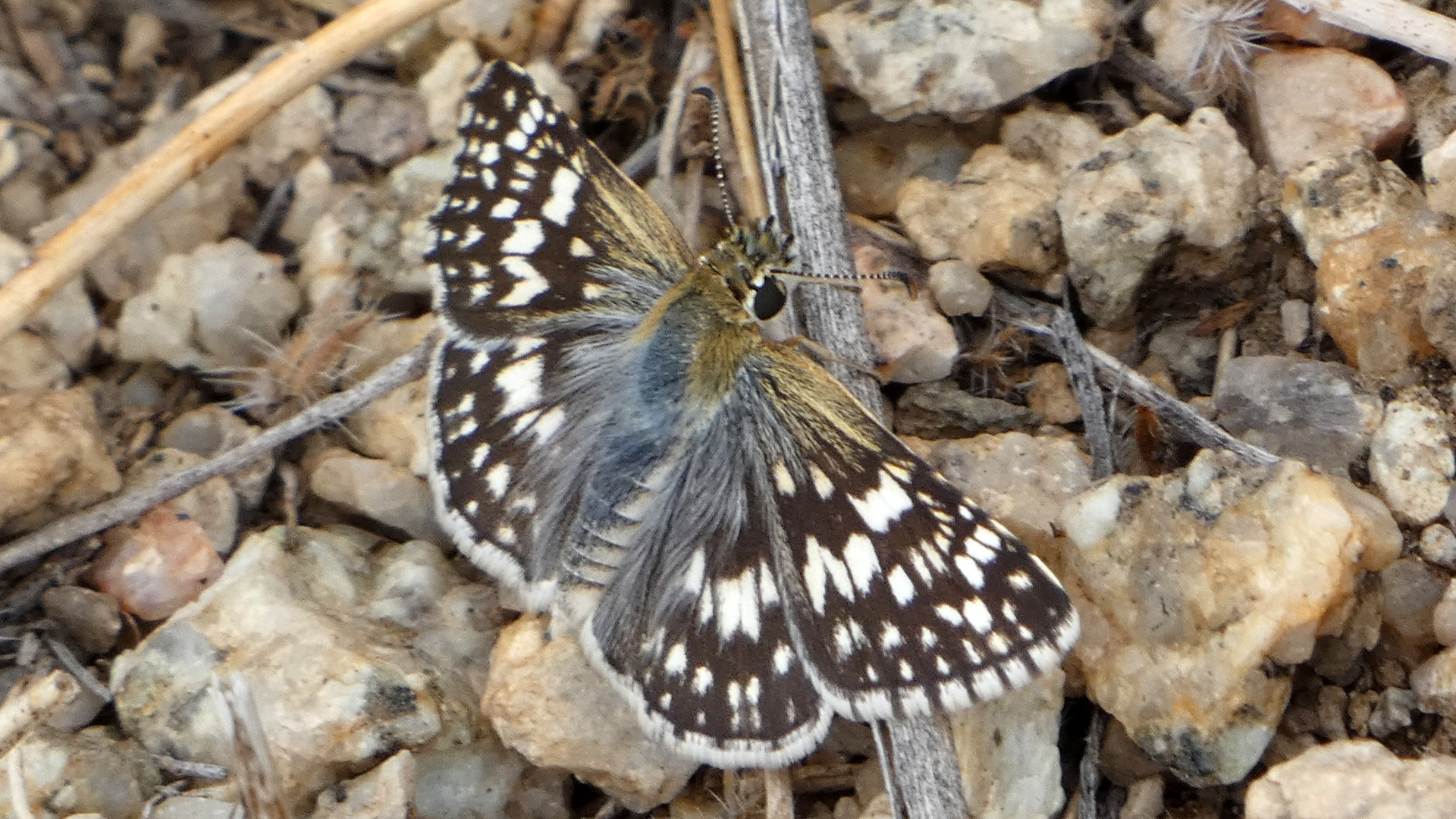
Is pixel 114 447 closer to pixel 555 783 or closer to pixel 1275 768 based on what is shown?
pixel 555 783

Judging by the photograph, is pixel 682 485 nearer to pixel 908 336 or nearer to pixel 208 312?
pixel 908 336

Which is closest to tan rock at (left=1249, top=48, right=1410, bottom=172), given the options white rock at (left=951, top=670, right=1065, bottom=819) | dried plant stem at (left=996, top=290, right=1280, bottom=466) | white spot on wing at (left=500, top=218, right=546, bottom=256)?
dried plant stem at (left=996, top=290, right=1280, bottom=466)

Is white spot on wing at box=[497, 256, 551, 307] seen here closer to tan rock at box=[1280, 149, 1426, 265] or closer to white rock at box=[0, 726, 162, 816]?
white rock at box=[0, 726, 162, 816]

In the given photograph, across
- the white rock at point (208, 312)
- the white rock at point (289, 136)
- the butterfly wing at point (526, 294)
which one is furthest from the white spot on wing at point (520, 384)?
the white rock at point (289, 136)

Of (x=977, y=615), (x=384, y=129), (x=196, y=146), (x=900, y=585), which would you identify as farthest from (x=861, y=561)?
(x=384, y=129)

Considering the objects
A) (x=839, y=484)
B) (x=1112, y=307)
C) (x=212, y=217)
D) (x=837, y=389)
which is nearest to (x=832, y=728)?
(x=839, y=484)

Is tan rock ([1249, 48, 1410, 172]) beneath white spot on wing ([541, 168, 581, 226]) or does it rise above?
beneath

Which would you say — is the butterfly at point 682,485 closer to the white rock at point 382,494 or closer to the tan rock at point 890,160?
the white rock at point 382,494
